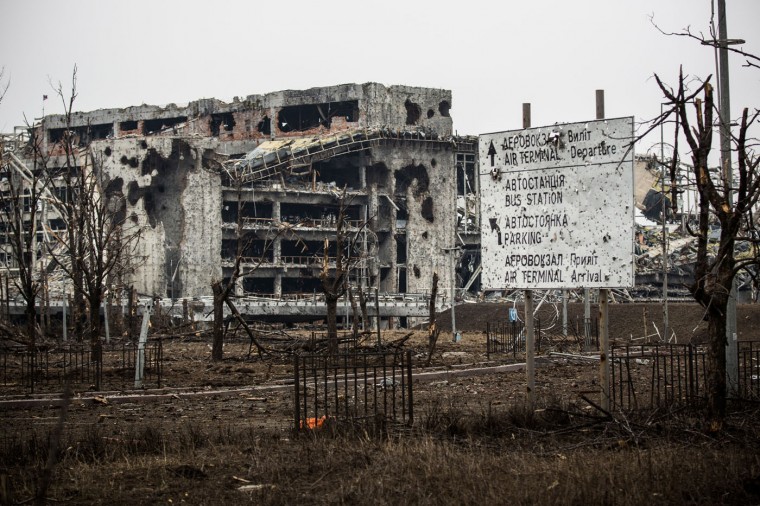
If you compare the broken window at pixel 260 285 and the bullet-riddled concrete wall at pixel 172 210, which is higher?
the bullet-riddled concrete wall at pixel 172 210

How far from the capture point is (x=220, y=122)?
73.6m

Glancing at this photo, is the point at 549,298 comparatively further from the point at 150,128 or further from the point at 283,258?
the point at 150,128

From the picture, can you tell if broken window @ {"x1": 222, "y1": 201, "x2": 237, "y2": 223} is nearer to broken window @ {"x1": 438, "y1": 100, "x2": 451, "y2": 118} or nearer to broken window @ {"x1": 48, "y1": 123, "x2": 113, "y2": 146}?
broken window @ {"x1": 48, "y1": 123, "x2": 113, "y2": 146}

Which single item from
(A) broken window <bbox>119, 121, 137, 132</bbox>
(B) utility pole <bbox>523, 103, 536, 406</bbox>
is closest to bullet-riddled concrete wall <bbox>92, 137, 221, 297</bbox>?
(A) broken window <bbox>119, 121, 137, 132</bbox>

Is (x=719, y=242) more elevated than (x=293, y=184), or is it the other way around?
(x=293, y=184)

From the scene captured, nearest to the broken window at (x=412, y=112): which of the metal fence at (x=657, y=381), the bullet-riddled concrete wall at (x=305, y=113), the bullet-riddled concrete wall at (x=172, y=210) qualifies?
the bullet-riddled concrete wall at (x=305, y=113)

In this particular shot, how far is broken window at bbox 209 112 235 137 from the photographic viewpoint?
240ft

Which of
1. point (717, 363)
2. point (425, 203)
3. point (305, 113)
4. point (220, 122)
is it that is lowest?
point (717, 363)

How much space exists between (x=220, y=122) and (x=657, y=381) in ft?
203

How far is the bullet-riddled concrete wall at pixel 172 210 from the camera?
62562 millimetres

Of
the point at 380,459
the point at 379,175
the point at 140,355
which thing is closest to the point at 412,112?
the point at 379,175

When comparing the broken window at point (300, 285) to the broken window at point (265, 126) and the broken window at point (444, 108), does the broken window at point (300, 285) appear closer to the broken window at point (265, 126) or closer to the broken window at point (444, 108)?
the broken window at point (265, 126)

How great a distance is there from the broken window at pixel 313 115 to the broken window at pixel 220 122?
12.3 feet

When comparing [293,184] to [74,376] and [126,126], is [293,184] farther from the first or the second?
[74,376]
